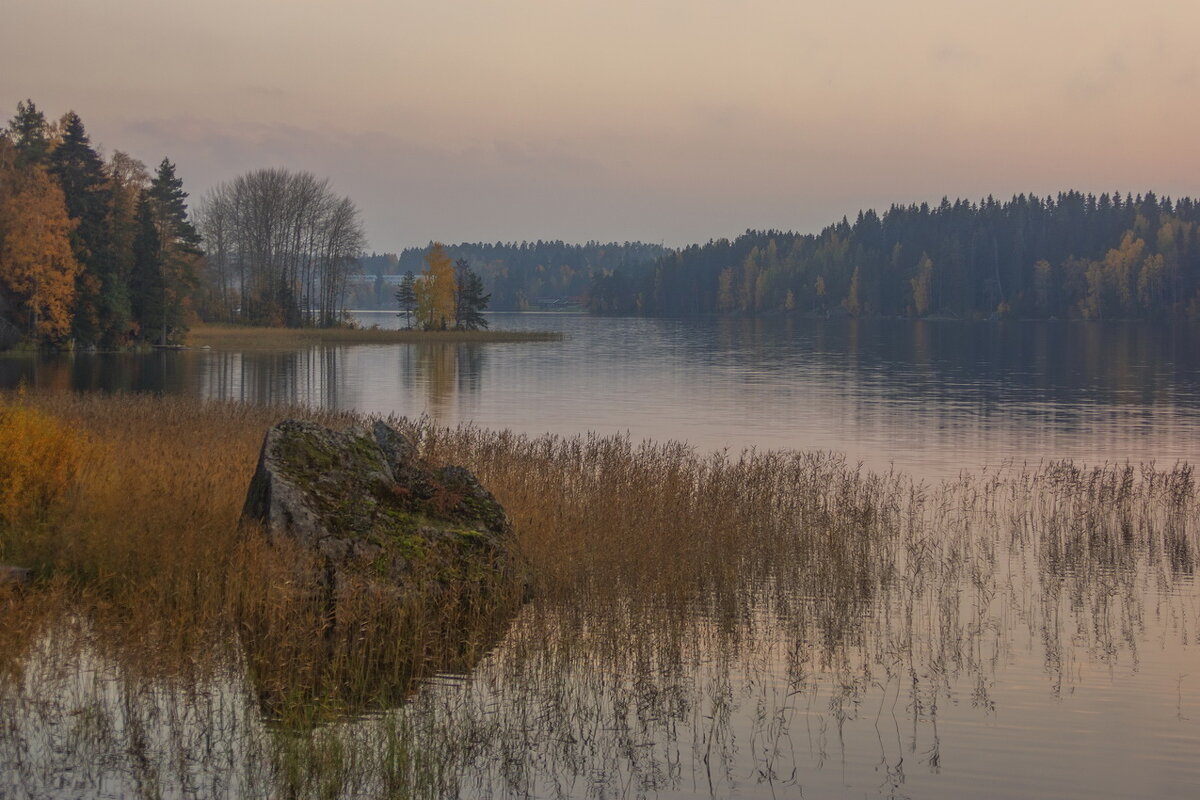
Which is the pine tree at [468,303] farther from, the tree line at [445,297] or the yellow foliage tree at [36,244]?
the yellow foliage tree at [36,244]

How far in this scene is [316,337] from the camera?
4427 inches

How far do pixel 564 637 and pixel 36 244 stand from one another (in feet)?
232

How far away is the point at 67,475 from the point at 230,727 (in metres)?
8.72

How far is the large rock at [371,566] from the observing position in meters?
10.7

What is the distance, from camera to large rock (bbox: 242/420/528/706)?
10703mm

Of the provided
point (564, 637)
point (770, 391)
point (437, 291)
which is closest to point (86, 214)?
point (770, 391)

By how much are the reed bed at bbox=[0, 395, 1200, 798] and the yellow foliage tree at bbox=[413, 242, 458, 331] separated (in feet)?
361

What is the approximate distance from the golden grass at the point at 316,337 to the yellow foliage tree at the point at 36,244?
19124 millimetres

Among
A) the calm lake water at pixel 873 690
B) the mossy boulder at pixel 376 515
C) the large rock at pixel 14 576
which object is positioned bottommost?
the calm lake water at pixel 873 690

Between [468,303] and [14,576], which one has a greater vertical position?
[468,303]

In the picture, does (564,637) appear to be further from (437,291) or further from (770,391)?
(437,291)

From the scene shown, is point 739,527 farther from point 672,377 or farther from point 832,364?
point 832,364

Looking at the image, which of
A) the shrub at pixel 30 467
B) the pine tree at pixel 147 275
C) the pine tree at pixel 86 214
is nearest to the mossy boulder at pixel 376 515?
the shrub at pixel 30 467

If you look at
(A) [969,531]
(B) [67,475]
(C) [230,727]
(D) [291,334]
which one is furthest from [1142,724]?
(D) [291,334]
